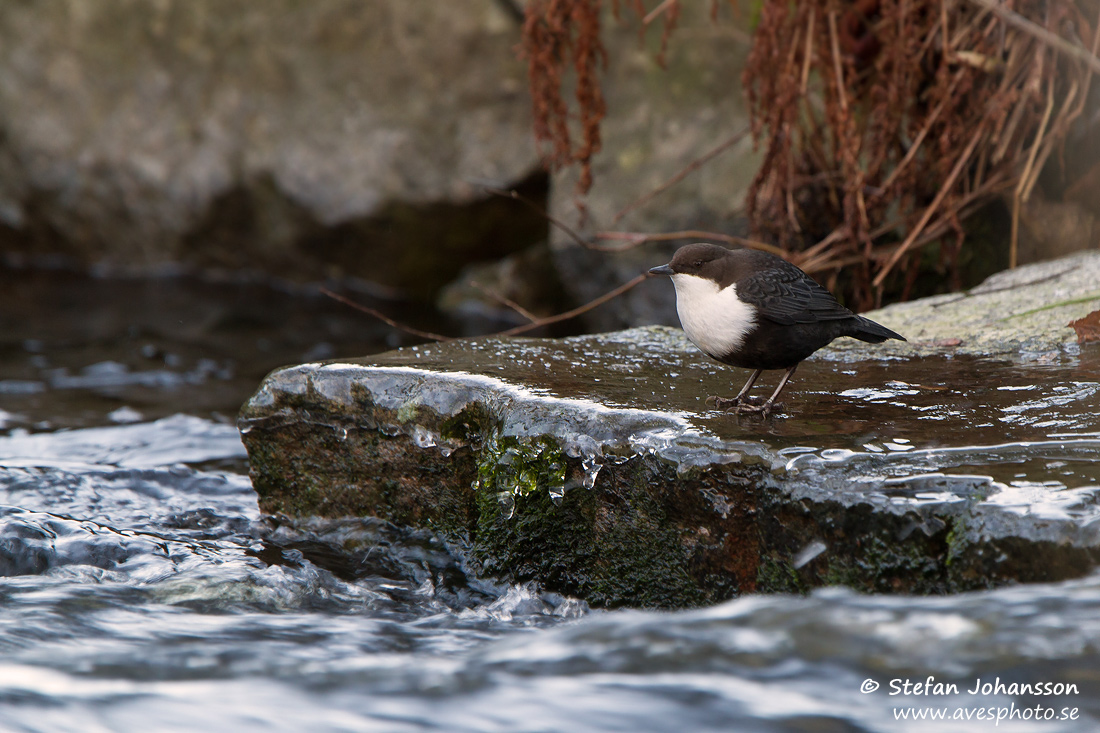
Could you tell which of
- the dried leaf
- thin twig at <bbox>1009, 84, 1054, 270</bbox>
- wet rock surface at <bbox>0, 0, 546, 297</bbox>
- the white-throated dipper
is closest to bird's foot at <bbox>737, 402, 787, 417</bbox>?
the white-throated dipper

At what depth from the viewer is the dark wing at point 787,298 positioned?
2.77m

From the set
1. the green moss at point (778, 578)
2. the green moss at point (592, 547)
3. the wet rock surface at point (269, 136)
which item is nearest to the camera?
the green moss at point (778, 578)

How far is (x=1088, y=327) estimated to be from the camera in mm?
3311

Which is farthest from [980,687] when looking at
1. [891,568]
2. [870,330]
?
[870,330]

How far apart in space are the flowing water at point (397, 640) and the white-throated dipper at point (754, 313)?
0.81m

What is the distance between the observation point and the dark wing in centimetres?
277

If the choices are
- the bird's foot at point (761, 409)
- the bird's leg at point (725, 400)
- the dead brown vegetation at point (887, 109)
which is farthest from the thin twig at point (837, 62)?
the bird's foot at point (761, 409)

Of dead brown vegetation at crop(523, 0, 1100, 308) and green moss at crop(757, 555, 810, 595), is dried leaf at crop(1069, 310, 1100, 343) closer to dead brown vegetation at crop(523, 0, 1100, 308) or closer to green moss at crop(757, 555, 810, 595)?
dead brown vegetation at crop(523, 0, 1100, 308)

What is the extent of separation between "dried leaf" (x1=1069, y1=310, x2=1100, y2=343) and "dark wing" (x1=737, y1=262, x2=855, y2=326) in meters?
0.95

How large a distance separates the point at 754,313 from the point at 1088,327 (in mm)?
1329

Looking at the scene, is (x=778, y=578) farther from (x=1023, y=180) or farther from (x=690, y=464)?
(x=1023, y=180)

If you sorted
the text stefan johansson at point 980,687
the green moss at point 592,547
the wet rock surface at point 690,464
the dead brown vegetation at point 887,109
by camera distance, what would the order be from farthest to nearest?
1. the dead brown vegetation at point 887,109
2. the green moss at point 592,547
3. the wet rock surface at point 690,464
4. the text stefan johansson at point 980,687

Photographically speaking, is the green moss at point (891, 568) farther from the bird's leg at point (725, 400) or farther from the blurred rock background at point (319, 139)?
the blurred rock background at point (319, 139)

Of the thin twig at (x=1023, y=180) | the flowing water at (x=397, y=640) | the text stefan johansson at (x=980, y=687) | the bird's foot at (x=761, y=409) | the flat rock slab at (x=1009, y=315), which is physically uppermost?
the thin twig at (x=1023, y=180)
